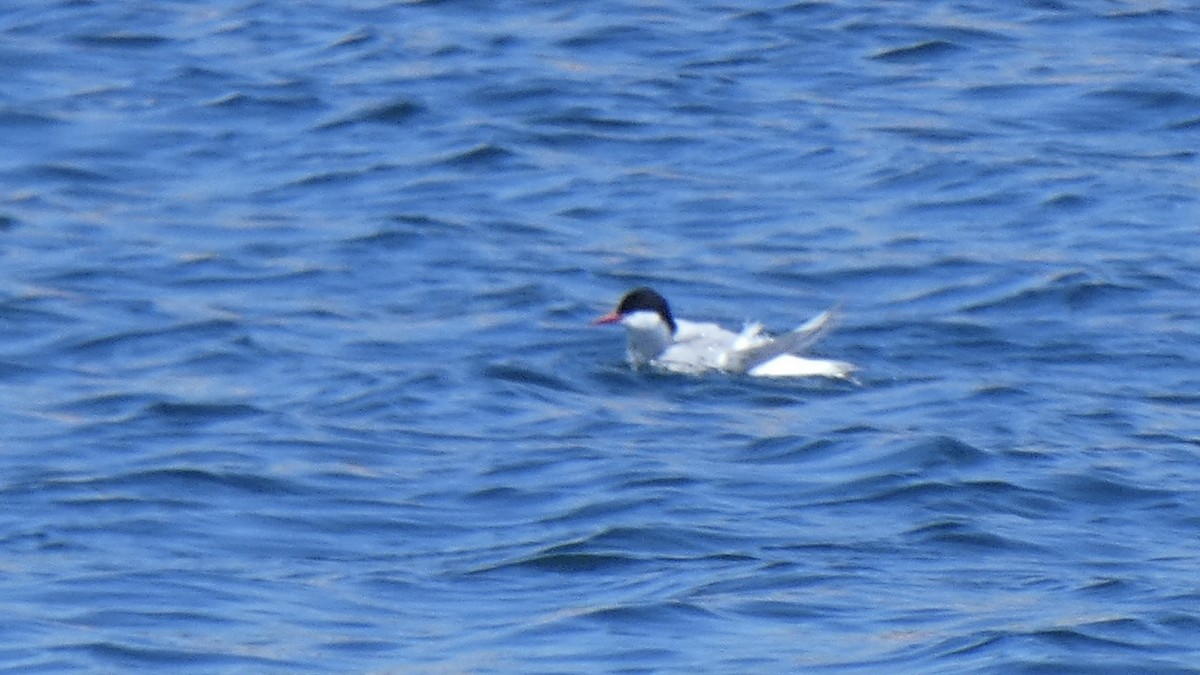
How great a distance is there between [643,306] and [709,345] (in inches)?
14.6

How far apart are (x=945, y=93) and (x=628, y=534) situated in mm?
8768

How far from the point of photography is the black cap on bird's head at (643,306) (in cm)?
1329

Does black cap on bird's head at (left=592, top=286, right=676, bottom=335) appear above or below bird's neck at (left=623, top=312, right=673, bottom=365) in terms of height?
above

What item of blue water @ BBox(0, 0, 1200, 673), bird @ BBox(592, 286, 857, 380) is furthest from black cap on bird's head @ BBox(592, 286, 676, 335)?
blue water @ BBox(0, 0, 1200, 673)

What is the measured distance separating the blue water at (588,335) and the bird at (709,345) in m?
0.09

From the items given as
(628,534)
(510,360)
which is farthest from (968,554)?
(510,360)

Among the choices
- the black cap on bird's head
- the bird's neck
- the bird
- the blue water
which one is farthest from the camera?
the black cap on bird's head

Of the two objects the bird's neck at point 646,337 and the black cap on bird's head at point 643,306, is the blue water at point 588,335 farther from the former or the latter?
the black cap on bird's head at point 643,306

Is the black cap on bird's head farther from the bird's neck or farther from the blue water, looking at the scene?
the blue water

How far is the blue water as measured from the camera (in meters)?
8.74

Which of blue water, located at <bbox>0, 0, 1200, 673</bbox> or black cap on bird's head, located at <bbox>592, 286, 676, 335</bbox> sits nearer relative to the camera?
blue water, located at <bbox>0, 0, 1200, 673</bbox>

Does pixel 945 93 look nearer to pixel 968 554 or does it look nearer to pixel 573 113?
pixel 573 113

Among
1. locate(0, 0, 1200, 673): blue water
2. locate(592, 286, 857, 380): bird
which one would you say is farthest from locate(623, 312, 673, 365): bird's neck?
locate(0, 0, 1200, 673): blue water

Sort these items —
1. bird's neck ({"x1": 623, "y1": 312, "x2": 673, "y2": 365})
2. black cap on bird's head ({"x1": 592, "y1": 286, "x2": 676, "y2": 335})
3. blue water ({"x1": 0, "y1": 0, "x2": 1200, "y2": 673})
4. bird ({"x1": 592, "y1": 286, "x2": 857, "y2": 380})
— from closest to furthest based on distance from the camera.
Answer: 1. blue water ({"x1": 0, "y1": 0, "x2": 1200, "y2": 673})
2. bird ({"x1": 592, "y1": 286, "x2": 857, "y2": 380})
3. bird's neck ({"x1": 623, "y1": 312, "x2": 673, "y2": 365})
4. black cap on bird's head ({"x1": 592, "y1": 286, "x2": 676, "y2": 335})
